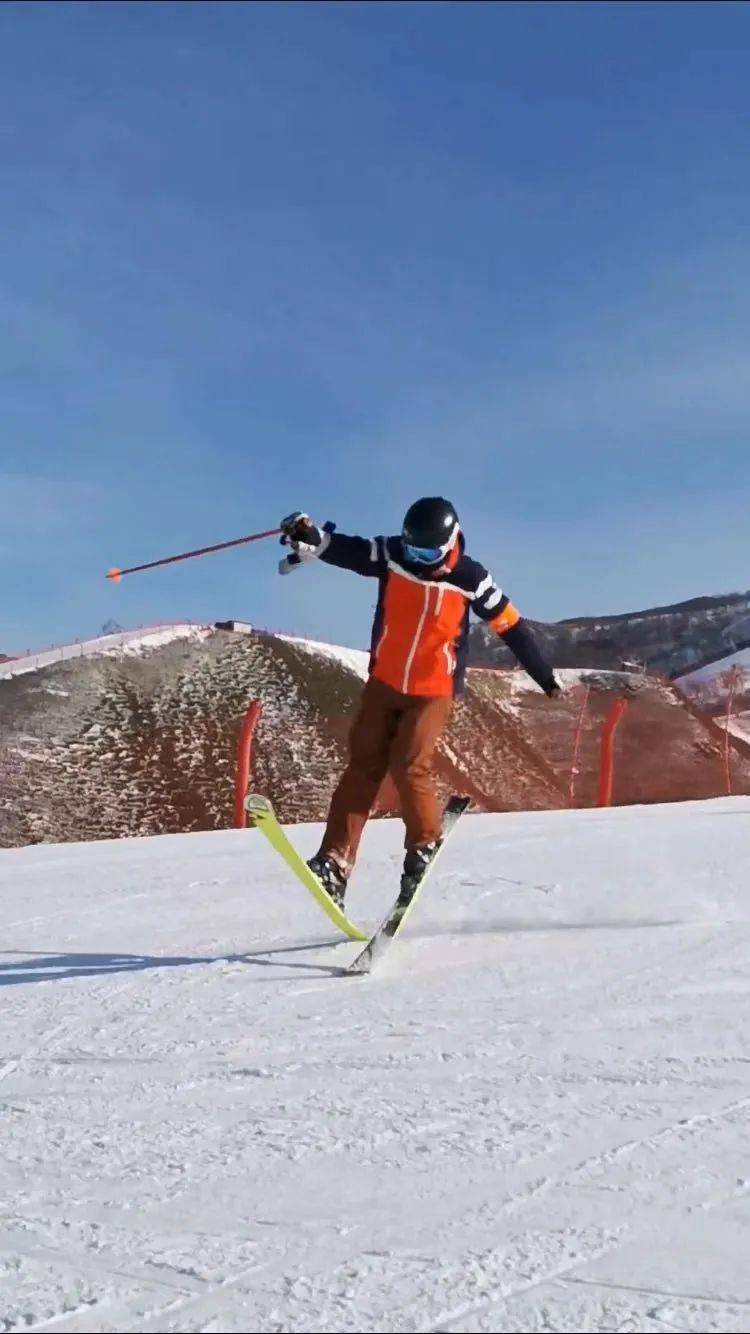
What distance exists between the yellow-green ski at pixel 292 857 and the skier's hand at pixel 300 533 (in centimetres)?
105

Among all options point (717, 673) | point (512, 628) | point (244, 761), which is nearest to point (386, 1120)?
point (512, 628)

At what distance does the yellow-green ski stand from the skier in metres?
0.22

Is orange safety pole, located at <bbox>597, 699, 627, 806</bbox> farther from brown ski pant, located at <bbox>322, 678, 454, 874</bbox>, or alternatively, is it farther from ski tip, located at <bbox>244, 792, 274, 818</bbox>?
ski tip, located at <bbox>244, 792, 274, 818</bbox>

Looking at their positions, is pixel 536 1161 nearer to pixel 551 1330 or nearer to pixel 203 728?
pixel 551 1330

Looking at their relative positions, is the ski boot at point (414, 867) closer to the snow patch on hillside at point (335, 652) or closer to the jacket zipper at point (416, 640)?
the jacket zipper at point (416, 640)

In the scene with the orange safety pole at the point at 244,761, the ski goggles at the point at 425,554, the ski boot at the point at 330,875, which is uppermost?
the ski goggles at the point at 425,554

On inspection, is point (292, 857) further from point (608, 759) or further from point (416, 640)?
point (608, 759)

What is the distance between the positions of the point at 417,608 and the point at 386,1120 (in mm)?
2437

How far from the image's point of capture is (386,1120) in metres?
2.29

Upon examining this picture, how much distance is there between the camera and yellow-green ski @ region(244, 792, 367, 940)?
4.06 m

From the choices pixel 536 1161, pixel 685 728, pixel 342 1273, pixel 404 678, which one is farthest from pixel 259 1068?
pixel 685 728

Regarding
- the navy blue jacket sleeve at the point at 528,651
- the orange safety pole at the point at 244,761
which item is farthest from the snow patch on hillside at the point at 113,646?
the navy blue jacket sleeve at the point at 528,651

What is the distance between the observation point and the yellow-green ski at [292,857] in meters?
4.06

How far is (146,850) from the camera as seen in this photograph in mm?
6941
